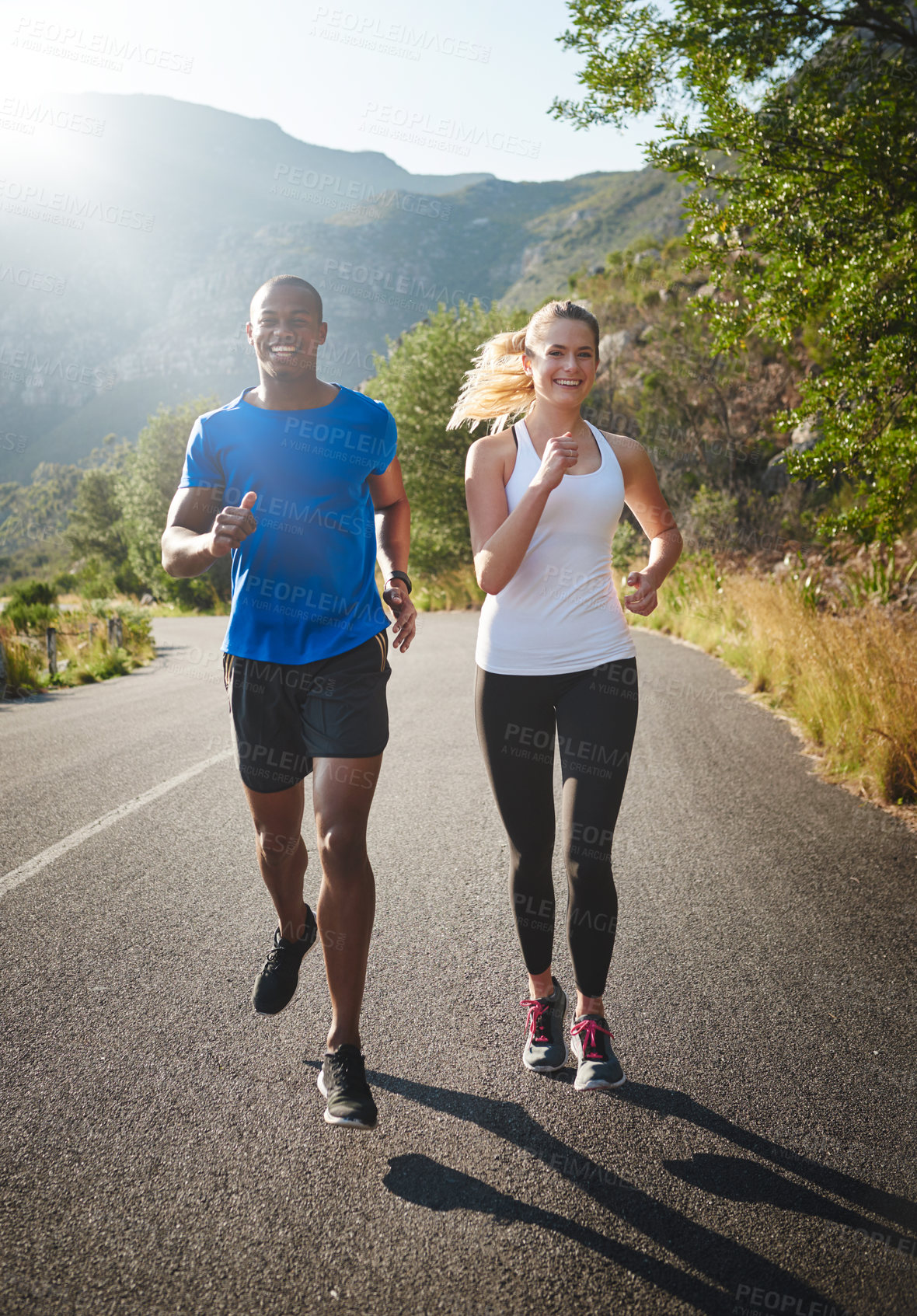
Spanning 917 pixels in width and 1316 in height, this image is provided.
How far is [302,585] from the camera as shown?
2.69 metres

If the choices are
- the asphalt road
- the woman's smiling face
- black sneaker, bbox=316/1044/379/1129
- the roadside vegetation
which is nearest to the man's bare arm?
the woman's smiling face

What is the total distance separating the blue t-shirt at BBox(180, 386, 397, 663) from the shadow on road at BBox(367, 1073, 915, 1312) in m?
1.48

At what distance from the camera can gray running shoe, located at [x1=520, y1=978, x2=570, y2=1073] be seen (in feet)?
8.68

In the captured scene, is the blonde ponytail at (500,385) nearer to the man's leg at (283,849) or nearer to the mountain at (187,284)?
the man's leg at (283,849)

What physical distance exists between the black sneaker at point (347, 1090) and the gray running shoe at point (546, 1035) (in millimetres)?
551

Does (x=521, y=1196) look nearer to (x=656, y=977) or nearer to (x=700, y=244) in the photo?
(x=656, y=977)

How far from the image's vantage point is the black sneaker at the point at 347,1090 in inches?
89.3

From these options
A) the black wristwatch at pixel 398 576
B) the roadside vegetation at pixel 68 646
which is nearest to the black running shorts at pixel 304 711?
the black wristwatch at pixel 398 576

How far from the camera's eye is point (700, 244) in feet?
25.9

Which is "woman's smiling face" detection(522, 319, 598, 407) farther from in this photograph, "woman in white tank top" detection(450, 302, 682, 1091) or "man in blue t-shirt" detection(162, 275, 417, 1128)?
"man in blue t-shirt" detection(162, 275, 417, 1128)

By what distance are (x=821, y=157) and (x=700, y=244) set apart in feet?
3.92

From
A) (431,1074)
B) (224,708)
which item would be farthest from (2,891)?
(224,708)

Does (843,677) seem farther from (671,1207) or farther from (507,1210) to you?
(507,1210)

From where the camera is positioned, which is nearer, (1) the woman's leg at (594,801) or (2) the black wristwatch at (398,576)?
(1) the woman's leg at (594,801)
